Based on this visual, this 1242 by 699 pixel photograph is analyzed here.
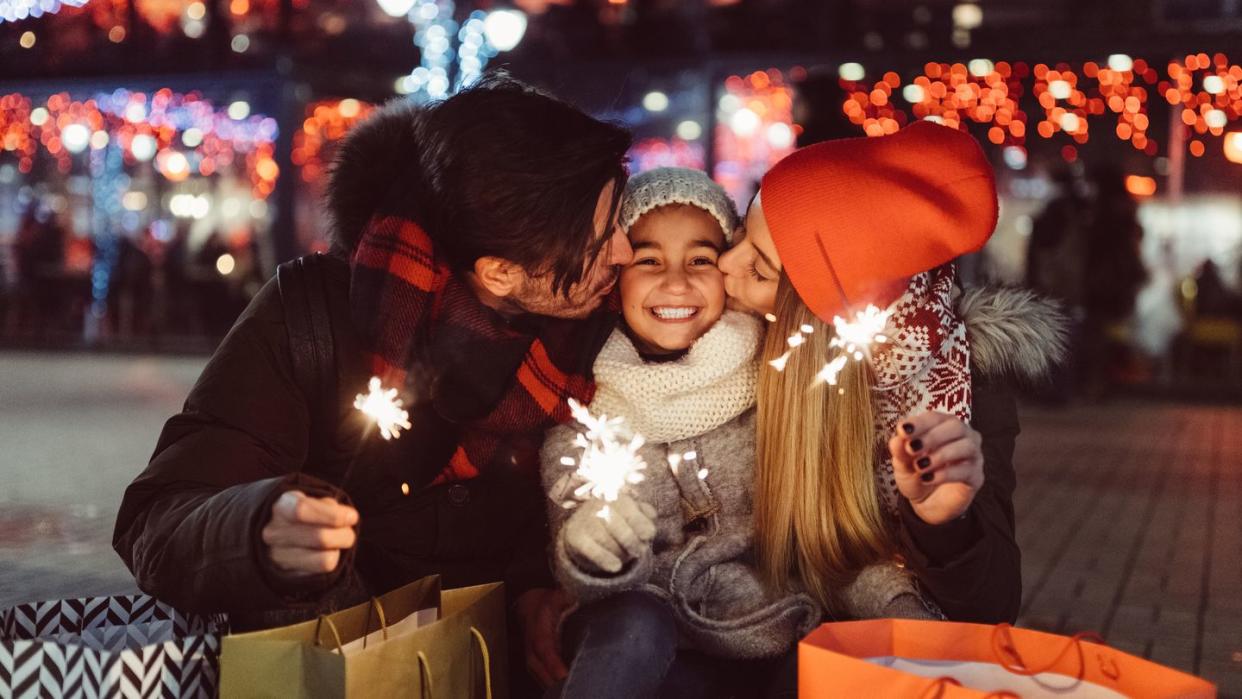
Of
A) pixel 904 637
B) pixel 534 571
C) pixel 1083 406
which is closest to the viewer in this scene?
pixel 904 637

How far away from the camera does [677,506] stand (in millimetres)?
2725

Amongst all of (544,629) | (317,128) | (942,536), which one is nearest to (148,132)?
(317,128)

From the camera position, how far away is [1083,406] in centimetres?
1302

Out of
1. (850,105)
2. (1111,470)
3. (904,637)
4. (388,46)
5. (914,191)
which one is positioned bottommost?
(1111,470)

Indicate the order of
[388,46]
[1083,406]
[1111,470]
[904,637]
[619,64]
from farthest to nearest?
[388,46] < [619,64] < [1083,406] < [1111,470] < [904,637]

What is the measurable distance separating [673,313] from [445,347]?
552 millimetres

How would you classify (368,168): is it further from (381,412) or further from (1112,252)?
(1112,252)

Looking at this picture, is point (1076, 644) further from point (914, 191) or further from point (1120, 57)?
point (1120, 57)

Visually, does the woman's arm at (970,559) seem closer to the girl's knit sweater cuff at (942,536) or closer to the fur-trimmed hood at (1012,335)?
the girl's knit sweater cuff at (942,536)

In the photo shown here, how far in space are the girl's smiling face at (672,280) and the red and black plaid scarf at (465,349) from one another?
134mm

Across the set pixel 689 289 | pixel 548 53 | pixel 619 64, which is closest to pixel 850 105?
pixel 619 64

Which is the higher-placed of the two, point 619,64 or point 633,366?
point 619,64

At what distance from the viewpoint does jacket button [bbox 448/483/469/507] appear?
8.91ft

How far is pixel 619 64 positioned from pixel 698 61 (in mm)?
1004
